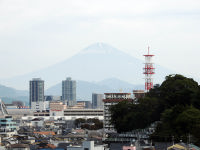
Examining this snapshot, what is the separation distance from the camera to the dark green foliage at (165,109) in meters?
54.1

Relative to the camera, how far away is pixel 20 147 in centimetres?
5959

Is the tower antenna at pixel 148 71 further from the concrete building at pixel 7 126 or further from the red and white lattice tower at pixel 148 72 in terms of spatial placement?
the concrete building at pixel 7 126

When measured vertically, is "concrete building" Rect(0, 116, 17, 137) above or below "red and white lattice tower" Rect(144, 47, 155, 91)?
below

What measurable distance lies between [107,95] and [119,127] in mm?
34396

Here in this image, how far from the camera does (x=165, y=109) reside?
63.3 metres

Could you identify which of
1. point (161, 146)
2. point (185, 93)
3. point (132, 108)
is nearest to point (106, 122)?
point (132, 108)

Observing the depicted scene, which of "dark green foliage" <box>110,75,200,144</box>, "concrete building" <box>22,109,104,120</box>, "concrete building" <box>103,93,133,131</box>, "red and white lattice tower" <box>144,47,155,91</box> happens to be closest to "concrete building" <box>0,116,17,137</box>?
"concrete building" <box>103,93,133,131</box>

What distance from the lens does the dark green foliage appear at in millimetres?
54125

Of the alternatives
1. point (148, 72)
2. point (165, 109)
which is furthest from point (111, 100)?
point (165, 109)

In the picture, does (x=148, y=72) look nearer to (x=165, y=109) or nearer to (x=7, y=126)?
(x=7, y=126)

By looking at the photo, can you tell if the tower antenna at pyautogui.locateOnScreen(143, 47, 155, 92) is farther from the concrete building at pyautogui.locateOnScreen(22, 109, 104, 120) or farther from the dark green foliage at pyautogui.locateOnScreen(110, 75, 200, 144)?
Result: the concrete building at pyautogui.locateOnScreen(22, 109, 104, 120)

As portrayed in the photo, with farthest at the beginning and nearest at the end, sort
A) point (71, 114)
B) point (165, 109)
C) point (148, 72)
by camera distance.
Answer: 1. point (71, 114)
2. point (148, 72)
3. point (165, 109)

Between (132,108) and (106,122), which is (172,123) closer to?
(132,108)

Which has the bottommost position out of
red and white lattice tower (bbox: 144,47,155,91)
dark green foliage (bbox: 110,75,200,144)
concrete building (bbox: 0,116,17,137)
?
concrete building (bbox: 0,116,17,137)
